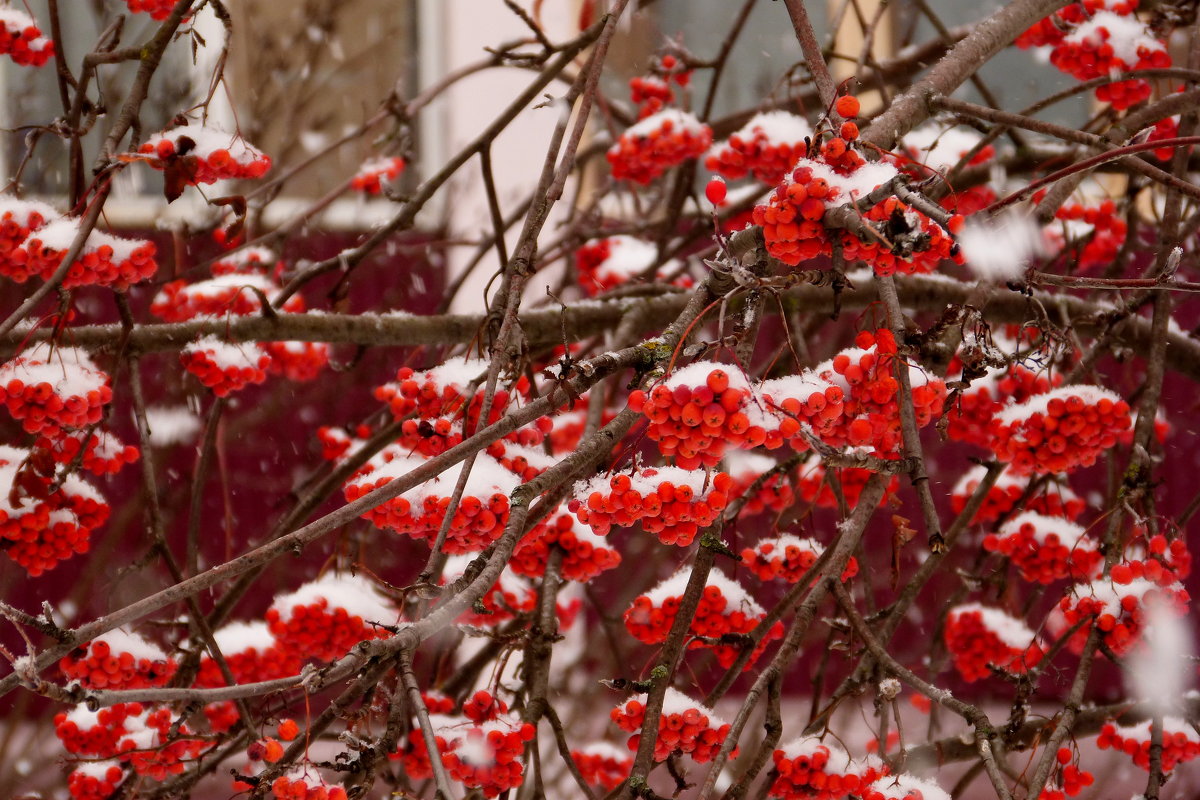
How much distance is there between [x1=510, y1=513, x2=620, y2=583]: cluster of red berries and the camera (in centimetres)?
170

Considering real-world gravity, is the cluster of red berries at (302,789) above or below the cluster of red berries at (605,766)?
below

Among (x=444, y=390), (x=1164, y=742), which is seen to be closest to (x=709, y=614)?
(x=444, y=390)

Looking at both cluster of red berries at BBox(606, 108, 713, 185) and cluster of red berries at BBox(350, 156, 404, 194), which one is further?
cluster of red berries at BBox(350, 156, 404, 194)

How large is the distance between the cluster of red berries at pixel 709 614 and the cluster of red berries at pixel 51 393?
888 millimetres

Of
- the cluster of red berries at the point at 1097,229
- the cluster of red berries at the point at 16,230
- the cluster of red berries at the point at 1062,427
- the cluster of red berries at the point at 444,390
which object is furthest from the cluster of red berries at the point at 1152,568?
the cluster of red berries at the point at 16,230

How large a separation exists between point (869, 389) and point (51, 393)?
46.3 inches

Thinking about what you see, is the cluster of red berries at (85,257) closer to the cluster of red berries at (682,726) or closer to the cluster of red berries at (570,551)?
the cluster of red berries at (570,551)

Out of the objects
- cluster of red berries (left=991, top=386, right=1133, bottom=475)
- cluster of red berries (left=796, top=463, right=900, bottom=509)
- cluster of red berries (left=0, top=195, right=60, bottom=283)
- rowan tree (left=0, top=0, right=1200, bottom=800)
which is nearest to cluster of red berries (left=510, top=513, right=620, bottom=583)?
rowan tree (left=0, top=0, right=1200, bottom=800)

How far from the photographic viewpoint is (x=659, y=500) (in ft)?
3.90

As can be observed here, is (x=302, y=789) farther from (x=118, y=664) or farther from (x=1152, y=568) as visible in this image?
(x=1152, y=568)

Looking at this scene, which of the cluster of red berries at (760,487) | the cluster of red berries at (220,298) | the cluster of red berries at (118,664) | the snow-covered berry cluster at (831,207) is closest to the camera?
the snow-covered berry cluster at (831,207)

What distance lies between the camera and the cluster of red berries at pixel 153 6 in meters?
1.84

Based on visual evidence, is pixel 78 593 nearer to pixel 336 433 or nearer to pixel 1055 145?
pixel 336 433

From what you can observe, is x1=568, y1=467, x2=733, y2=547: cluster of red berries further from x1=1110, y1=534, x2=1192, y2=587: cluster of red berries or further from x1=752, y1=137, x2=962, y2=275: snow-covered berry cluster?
x1=1110, y1=534, x2=1192, y2=587: cluster of red berries
